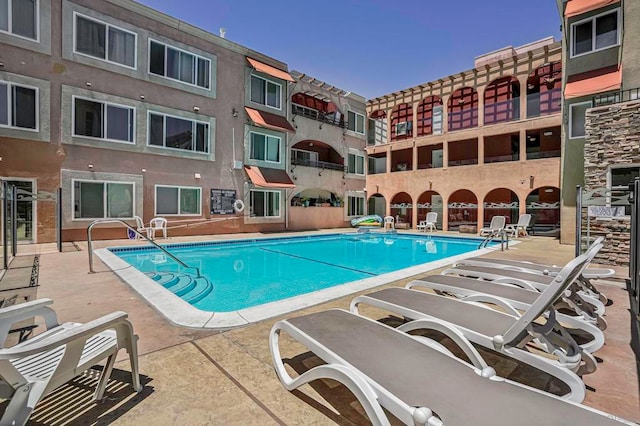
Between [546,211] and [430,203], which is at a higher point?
[430,203]

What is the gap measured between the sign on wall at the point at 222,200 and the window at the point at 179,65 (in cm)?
614

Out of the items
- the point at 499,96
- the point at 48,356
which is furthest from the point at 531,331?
the point at 499,96

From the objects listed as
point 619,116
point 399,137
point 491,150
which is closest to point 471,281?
point 619,116

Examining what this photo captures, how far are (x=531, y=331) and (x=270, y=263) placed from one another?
9637 millimetres

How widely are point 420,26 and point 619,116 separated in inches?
440

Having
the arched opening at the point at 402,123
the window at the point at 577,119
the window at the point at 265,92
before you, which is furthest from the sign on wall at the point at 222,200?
the arched opening at the point at 402,123

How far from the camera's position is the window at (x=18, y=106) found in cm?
1234

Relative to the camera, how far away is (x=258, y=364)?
3.20 m

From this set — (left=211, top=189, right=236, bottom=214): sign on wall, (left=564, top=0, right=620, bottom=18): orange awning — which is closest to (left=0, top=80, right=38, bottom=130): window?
(left=211, top=189, right=236, bottom=214): sign on wall

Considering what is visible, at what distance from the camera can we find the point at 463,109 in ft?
98.3

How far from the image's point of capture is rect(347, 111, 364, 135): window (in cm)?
2738

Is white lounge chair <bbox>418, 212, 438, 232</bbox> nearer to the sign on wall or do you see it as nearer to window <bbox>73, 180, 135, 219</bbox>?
the sign on wall

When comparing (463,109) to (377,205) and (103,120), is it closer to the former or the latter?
(377,205)

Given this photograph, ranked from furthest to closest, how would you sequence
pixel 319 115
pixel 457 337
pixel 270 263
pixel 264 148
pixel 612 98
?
1. pixel 319 115
2. pixel 264 148
3. pixel 612 98
4. pixel 270 263
5. pixel 457 337
